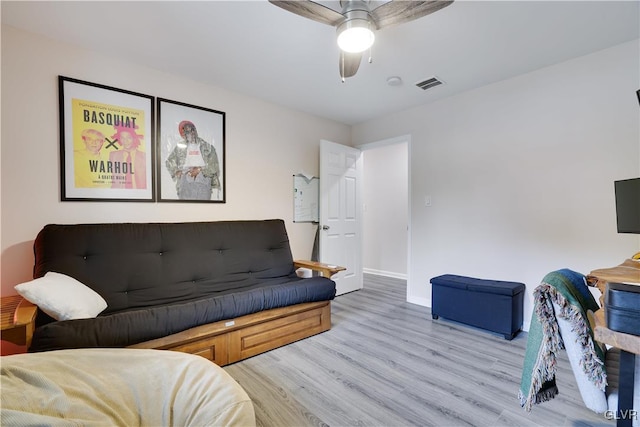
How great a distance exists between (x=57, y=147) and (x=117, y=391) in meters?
2.08

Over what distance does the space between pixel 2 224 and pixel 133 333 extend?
4.25 feet

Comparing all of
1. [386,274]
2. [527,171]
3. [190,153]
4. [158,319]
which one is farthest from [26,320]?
[386,274]

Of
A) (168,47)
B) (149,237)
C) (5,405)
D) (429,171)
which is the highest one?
(168,47)

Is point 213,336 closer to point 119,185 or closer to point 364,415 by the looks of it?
point 364,415

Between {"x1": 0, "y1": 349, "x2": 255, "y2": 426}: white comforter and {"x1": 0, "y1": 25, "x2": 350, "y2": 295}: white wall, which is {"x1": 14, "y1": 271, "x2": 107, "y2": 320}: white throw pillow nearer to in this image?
{"x1": 0, "y1": 25, "x2": 350, "y2": 295}: white wall

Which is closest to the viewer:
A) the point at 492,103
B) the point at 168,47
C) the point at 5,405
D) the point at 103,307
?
the point at 5,405

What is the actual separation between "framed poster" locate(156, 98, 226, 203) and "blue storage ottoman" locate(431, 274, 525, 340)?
8.19 ft

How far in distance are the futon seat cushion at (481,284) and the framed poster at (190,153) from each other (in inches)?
97.0

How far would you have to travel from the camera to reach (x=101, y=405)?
2.80 feet

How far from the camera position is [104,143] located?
2.30 meters

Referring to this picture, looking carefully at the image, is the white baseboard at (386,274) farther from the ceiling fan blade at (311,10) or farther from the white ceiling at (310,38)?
the ceiling fan blade at (311,10)

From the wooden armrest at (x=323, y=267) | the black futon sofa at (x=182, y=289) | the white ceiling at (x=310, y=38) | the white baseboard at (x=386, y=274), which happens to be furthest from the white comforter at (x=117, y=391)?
the white baseboard at (x=386, y=274)

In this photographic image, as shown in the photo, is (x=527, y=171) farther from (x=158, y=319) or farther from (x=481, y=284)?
(x=158, y=319)

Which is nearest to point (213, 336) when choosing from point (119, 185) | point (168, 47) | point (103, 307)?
point (103, 307)
